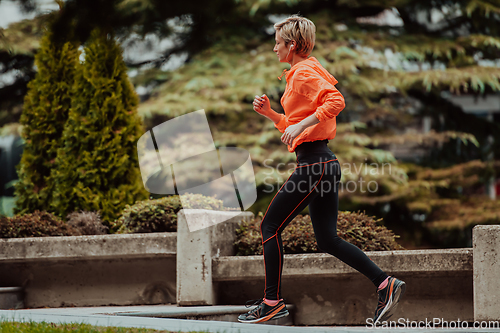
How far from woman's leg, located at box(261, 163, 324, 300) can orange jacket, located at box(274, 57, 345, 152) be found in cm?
23

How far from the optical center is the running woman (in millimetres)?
3289

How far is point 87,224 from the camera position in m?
5.99

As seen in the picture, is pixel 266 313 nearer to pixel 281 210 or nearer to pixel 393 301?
pixel 281 210

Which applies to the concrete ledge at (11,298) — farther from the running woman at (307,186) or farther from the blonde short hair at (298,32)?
the blonde short hair at (298,32)

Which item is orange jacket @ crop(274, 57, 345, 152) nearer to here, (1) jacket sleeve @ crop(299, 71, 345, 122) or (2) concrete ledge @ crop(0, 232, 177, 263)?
(1) jacket sleeve @ crop(299, 71, 345, 122)

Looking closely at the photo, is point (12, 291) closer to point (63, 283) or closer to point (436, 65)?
point (63, 283)

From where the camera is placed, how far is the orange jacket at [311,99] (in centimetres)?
318

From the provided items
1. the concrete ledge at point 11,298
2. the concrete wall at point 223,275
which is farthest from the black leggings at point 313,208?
the concrete ledge at point 11,298

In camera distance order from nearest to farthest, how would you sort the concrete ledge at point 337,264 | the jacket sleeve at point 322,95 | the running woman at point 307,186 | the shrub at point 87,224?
the jacket sleeve at point 322,95, the running woman at point 307,186, the concrete ledge at point 337,264, the shrub at point 87,224

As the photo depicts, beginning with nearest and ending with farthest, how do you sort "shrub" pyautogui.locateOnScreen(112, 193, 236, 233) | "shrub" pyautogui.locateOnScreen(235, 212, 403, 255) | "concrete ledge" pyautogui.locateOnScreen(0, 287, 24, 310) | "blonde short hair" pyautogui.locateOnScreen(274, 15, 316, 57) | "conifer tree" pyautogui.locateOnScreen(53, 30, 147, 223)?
"blonde short hair" pyautogui.locateOnScreen(274, 15, 316, 57) → "shrub" pyautogui.locateOnScreen(235, 212, 403, 255) → "concrete ledge" pyautogui.locateOnScreen(0, 287, 24, 310) → "shrub" pyautogui.locateOnScreen(112, 193, 236, 233) → "conifer tree" pyautogui.locateOnScreen(53, 30, 147, 223)

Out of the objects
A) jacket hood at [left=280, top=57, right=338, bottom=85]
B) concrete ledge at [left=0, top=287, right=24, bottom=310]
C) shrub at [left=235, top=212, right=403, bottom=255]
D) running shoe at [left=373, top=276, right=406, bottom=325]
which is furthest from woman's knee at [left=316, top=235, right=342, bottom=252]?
concrete ledge at [left=0, top=287, right=24, bottom=310]

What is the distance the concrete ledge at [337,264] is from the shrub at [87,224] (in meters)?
1.90

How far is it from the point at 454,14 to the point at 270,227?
1219 cm

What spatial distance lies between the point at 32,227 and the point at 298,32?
394 centimetres
